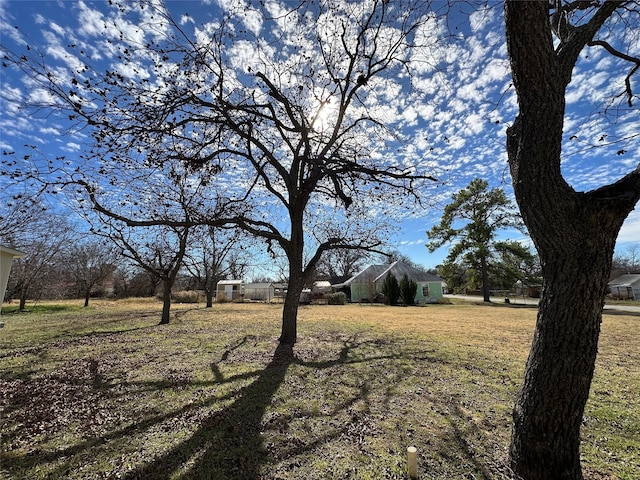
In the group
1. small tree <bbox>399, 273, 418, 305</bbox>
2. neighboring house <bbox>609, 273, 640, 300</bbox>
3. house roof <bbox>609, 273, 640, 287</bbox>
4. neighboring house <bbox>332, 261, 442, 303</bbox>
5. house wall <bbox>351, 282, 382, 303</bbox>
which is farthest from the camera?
house roof <bbox>609, 273, 640, 287</bbox>

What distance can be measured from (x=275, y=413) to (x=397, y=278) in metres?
30.4

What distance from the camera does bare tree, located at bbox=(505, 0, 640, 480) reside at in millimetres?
2260

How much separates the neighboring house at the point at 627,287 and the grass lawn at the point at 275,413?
46801 mm

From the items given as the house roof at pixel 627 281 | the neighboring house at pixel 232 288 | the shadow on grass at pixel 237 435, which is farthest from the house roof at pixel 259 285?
the house roof at pixel 627 281

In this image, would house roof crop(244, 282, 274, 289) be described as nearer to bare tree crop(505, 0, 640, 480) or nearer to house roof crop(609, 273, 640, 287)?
bare tree crop(505, 0, 640, 480)

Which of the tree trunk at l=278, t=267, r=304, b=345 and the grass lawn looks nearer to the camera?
the grass lawn

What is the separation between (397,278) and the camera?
32594 mm

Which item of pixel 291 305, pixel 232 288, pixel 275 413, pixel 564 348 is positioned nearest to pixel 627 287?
pixel 232 288

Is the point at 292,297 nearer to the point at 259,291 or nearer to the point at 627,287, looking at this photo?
the point at 259,291

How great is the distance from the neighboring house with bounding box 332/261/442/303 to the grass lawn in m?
25.9

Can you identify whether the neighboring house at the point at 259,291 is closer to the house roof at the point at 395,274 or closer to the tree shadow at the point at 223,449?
the house roof at the point at 395,274

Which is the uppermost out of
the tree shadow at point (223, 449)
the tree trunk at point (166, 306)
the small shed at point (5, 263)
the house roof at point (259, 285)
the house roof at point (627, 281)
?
the house roof at point (627, 281)

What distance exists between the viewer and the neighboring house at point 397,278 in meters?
32.7

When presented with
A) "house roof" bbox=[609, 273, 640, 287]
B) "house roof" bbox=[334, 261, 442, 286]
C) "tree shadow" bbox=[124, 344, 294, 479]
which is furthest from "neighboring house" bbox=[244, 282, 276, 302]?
"house roof" bbox=[609, 273, 640, 287]
